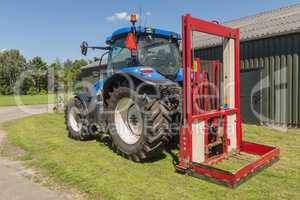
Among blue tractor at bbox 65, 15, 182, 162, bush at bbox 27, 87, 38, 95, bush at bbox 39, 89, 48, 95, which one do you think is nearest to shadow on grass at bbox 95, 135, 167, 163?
blue tractor at bbox 65, 15, 182, 162

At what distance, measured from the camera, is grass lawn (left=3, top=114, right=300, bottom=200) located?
10.6 ft

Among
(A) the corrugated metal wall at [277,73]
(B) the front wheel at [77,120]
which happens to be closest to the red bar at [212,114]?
(B) the front wheel at [77,120]

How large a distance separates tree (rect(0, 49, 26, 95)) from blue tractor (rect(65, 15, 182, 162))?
175 ft

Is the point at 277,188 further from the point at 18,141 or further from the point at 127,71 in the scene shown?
the point at 18,141

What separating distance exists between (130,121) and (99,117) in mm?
1069

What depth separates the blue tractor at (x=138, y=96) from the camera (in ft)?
13.8

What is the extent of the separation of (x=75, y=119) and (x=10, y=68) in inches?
2277

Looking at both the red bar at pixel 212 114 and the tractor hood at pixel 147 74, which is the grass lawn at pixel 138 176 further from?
the tractor hood at pixel 147 74

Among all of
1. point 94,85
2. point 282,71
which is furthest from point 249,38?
point 94,85

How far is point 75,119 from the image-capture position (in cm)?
677

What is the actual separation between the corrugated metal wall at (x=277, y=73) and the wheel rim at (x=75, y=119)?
6.14 meters

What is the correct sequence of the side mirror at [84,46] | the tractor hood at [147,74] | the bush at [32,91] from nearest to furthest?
the tractor hood at [147,74], the side mirror at [84,46], the bush at [32,91]

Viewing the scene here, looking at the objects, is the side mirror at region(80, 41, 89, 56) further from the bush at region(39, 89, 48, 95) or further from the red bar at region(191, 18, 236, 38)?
the bush at region(39, 89, 48, 95)

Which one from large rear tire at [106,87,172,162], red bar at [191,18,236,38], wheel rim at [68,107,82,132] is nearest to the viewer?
red bar at [191,18,236,38]
